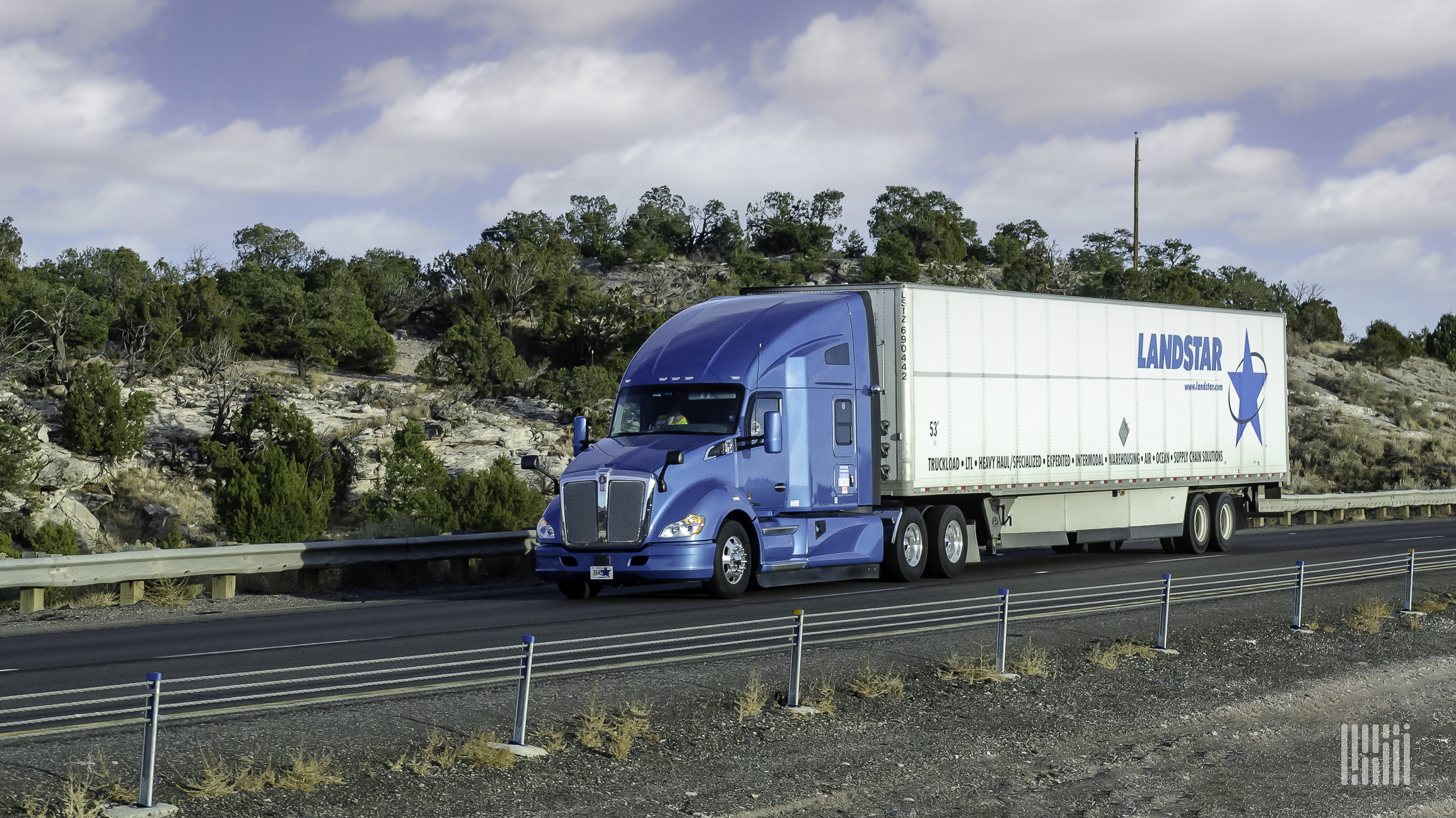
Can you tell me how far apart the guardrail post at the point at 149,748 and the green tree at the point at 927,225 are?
79054 millimetres

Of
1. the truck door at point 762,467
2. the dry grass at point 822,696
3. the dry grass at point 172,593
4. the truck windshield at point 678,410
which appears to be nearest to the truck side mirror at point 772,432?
the truck door at point 762,467

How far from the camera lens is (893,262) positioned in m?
76.6

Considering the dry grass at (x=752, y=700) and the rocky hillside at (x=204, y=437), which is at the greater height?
the rocky hillside at (x=204, y=437)

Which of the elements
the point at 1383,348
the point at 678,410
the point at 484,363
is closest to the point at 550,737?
the point at 678,410

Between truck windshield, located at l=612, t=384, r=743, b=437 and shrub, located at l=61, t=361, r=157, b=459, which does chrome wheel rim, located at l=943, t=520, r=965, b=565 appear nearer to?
truck windshield, located at l=612, t=384, r=743, b=437

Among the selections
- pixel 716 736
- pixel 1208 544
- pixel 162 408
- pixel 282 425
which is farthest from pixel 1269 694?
pixel 162 408

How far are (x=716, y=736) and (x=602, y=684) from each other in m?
1.79

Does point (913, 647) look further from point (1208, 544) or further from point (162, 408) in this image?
point (162, 408)

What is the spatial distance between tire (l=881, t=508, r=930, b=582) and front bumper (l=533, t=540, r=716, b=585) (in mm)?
3547

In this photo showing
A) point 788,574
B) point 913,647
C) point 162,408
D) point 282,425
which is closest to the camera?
point 913,647

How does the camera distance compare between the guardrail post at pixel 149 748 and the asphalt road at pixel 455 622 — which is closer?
the guardrail post at pixel 149 748

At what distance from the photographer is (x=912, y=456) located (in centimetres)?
1911

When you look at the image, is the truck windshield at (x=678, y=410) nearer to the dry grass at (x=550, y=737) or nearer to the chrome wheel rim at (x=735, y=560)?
the chrome wheel rim at (x=735, y=560)

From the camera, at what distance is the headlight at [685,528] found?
54.5ft
